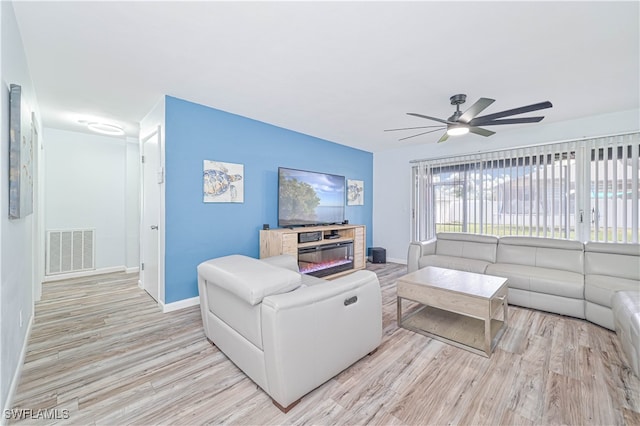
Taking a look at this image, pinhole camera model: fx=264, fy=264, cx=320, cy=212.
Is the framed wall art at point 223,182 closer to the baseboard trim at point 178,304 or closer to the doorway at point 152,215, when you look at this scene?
the doorway at point 152,215

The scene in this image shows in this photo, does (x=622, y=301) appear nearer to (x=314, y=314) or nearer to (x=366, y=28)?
(x=314, y=314)

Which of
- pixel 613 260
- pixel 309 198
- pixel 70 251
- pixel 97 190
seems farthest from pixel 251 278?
pixel 97 190

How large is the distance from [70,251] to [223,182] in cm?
318

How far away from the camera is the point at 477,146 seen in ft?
15.3

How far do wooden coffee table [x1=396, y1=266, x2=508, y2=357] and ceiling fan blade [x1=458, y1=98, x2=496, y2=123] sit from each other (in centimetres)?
164

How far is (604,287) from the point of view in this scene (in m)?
2.62

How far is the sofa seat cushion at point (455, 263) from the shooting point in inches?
139

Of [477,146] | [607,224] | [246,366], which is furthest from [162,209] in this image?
[607,224]

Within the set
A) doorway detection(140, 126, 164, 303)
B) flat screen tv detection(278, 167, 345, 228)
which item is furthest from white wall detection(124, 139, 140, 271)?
flat screen tv detection(278, 167, 345, 228)

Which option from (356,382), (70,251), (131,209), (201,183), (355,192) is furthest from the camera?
(355,192)

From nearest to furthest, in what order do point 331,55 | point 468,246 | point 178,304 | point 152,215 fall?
point 331,55 < point 178,304 < point 152,215 < point 468,246

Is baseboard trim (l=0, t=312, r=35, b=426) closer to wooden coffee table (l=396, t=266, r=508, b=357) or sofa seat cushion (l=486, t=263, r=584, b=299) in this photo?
wooden coffee table (l=396, t=266, r=508, b=357)

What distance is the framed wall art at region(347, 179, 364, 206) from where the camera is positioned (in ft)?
18.1

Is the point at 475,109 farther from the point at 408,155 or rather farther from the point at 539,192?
the point at 408,155
